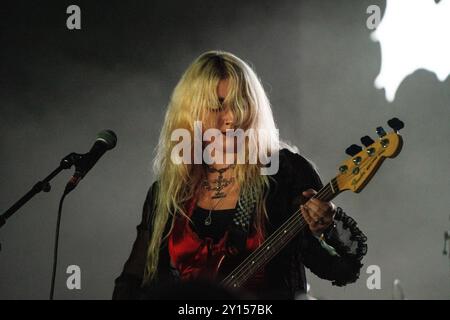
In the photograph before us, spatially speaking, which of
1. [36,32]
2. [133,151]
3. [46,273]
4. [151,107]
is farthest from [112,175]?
[36,32]

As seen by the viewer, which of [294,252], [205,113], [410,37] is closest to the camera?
[294,252]

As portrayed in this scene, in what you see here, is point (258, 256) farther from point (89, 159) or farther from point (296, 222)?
point (89, 159)

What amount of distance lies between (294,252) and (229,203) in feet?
0.88

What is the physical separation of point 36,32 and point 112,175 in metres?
0.96

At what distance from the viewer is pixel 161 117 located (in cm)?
351

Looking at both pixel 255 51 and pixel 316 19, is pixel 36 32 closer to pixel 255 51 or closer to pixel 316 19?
pixel 255 51

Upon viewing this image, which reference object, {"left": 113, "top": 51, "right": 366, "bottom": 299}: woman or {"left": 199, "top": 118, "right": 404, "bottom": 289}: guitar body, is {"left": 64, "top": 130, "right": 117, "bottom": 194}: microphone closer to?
{"left": 113, "top": 51, "right": 366, "bottom": 299}: woman

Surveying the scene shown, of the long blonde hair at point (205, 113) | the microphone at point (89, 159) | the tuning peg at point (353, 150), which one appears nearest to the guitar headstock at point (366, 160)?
the tuning peg at point (353, 150)

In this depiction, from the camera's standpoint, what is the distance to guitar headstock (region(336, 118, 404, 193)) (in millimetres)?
1775

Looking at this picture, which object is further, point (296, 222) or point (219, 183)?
point (219, 183)

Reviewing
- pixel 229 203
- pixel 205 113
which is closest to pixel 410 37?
pixel 205 113

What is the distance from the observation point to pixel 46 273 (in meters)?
3.46

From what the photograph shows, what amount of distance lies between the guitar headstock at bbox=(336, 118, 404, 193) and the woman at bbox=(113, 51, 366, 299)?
4.0 inches

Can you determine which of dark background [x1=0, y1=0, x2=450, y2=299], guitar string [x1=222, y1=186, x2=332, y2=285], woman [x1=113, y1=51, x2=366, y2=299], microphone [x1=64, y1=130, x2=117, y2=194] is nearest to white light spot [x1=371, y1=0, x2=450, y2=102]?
dark background [x1=0, y1=0, x2=450, y2=299]
